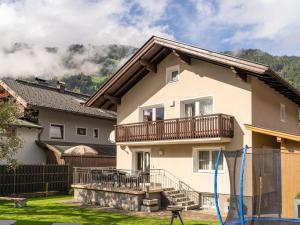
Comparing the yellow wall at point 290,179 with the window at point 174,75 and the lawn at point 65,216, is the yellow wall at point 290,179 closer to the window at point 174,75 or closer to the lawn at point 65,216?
the lawn at point 65,216

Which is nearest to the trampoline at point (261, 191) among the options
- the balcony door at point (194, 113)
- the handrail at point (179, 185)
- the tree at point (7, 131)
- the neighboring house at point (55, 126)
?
the balcony door at point (194, 113)

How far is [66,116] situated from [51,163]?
4.62 m

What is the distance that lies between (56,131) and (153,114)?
10.0 m

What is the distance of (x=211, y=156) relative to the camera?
20.4 meters

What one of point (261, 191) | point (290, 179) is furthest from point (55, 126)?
point (290, 179)

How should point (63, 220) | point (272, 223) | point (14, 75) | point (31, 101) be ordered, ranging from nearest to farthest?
point (272, 223) → point (63, 220) → point (31, 101) → point (14, 75)

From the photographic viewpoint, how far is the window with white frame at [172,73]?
22.4 meters

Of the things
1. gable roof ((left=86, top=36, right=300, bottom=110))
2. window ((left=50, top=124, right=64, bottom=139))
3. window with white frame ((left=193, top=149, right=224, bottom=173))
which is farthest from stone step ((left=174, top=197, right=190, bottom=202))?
window ((left=50, top=124, right=64, bottom=139))

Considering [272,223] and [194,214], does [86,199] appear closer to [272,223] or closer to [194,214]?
[194,214]

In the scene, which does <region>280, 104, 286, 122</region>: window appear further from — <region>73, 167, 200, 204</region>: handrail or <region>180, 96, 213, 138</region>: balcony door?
<region>73, 167, 200, 204</region>: handrail

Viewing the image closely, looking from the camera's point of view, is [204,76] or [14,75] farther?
[14,75]

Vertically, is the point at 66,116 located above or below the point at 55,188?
above

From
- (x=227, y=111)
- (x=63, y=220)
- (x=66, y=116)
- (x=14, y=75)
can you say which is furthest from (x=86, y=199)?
(x=14, y=75)

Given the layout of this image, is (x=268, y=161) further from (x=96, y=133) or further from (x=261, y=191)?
(x=96, y=133)
